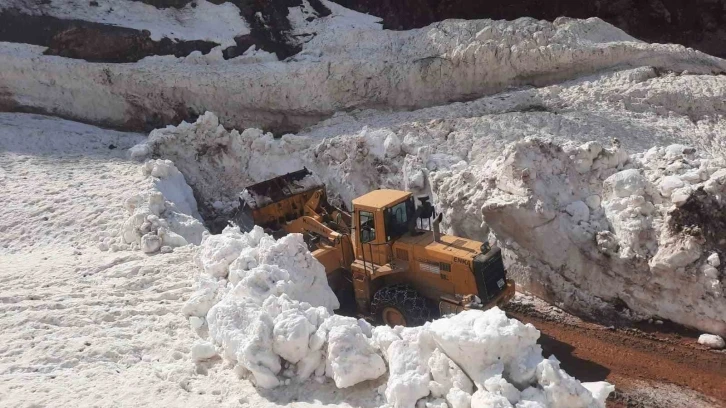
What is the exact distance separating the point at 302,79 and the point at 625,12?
371 inches

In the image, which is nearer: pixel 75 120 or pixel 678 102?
pixel 678 102

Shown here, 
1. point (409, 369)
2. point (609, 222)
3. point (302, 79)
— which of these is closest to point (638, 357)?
point (609, 222)

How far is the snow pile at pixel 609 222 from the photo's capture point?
7.34 meters

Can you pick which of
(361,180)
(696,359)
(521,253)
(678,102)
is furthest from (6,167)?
(678,102)

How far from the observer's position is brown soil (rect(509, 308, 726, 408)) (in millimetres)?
6234

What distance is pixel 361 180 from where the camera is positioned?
1045 cm

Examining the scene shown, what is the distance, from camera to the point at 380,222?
7.37 metres

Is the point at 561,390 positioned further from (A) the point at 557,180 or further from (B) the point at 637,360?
(A) the point at 557,180

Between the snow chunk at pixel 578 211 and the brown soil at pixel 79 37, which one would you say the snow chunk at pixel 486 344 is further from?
the brown soil at pixel 79 37

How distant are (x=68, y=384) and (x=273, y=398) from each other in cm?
177

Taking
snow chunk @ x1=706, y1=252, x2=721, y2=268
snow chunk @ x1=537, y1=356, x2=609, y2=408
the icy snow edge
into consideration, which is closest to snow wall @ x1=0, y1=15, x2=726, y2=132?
the icy snow edge

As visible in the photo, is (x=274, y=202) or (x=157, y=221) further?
(x=274, y=202)

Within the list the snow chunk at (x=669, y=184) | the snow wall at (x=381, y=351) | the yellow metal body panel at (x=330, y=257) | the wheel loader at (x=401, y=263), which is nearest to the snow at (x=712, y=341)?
the snow chunk at (x=669, y=184)

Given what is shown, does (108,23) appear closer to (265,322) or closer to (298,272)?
(298,272)
